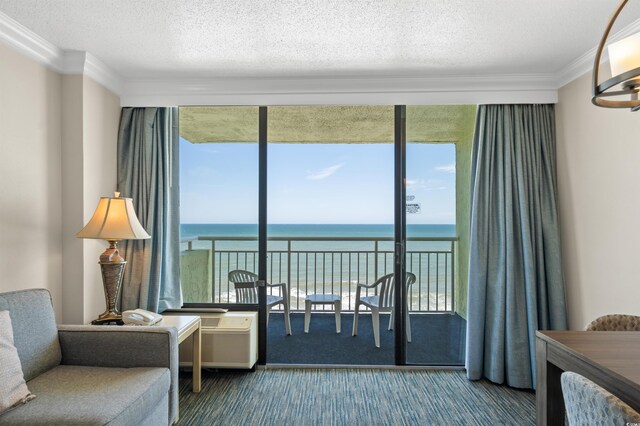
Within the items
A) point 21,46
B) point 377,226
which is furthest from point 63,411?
point 377,226

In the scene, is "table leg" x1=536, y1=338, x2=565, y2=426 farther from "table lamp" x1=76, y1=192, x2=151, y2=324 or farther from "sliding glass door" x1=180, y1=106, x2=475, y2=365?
"table lamp" x1=76, y1=192, x2=151, y2=324

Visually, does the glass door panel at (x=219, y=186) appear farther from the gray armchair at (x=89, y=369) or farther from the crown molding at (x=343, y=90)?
the gray armchair at (x=89, y=369)

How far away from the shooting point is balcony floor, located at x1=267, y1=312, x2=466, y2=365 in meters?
3.32

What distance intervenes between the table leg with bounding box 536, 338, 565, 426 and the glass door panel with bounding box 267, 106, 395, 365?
2.16 metres

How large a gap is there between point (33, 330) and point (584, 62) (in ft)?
12.9

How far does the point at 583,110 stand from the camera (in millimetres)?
2762

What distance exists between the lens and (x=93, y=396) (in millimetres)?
1727

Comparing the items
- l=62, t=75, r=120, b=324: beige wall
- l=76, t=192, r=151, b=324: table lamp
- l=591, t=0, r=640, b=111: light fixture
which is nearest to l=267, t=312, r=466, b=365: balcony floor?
l=76, t=192, r=151, b=324: table lamp

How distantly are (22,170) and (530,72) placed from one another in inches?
148

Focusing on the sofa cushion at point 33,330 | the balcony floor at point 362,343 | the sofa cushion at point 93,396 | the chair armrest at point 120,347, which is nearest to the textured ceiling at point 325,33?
the sofa cushion at point 33,330

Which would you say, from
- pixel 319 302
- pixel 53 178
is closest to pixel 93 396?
pixel 53 178

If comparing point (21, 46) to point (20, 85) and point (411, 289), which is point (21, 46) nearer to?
point (20, 85)

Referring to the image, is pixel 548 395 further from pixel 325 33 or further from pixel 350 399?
pixel 325 33

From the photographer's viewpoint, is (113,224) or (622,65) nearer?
(622,65)
